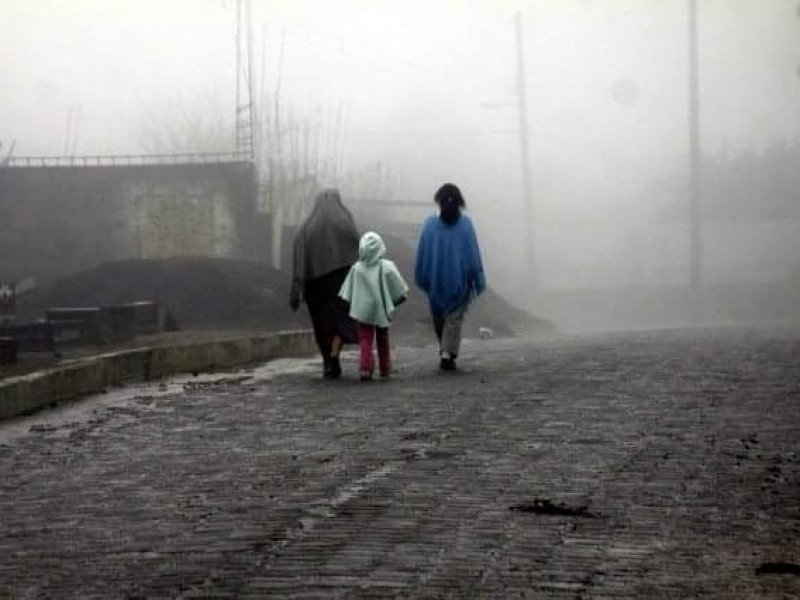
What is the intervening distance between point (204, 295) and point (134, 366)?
17.4 m

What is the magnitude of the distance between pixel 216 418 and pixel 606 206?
44873 mm

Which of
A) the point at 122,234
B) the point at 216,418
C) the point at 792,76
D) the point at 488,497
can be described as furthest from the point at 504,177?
the point at 488,497

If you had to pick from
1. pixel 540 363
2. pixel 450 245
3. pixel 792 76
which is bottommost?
pixel 540 363

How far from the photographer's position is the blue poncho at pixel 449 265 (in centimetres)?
1294

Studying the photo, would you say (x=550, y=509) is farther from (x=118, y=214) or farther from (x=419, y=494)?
(x=118, y=214)

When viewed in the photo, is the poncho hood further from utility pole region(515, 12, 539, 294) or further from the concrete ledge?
utility pole region(515, 12, 539, 294)

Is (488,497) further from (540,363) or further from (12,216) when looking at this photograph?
(12,216)

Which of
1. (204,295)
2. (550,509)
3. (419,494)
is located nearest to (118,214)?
(204,295)

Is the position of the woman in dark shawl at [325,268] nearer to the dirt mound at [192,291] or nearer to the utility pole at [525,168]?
the dirt mound at [192,291]

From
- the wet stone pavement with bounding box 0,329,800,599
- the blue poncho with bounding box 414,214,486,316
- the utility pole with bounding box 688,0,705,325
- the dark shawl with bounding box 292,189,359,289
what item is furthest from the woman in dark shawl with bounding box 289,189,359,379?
the utility pole with bounding box 688,0,705,325

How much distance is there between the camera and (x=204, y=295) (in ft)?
105

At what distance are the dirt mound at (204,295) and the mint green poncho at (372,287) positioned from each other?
54.4 feet

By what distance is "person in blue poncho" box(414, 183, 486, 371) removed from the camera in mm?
12930

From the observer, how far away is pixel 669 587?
14.5 ft
